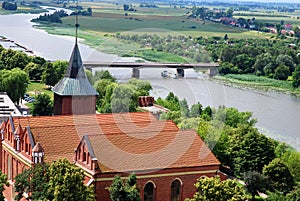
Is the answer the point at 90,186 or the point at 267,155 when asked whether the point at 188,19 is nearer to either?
the point at 267,155

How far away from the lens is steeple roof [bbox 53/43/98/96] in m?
18.8

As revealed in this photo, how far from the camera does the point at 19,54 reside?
45.0m

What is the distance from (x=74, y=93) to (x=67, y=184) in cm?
554

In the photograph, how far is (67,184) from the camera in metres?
13.6

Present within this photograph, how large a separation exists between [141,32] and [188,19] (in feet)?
95.3

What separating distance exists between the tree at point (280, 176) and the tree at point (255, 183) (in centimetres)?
36

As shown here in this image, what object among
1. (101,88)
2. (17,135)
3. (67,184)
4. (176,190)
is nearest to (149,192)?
(176,190)

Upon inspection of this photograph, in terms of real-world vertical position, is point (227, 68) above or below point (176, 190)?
below

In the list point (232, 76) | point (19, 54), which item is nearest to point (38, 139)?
point (19, 54)

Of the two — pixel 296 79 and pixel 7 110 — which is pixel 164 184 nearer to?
pixel 7 110

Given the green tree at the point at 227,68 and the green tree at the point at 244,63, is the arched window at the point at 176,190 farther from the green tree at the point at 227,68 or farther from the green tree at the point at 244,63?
the green tree at the point at 244,63

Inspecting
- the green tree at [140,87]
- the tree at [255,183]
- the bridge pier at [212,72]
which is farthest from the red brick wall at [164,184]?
the bridge pier at [212,72]

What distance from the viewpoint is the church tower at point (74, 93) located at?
1869cm

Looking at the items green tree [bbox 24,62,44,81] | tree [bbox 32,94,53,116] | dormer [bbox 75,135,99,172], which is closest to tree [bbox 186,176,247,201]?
dormer [bbox 75,135,99,172]
